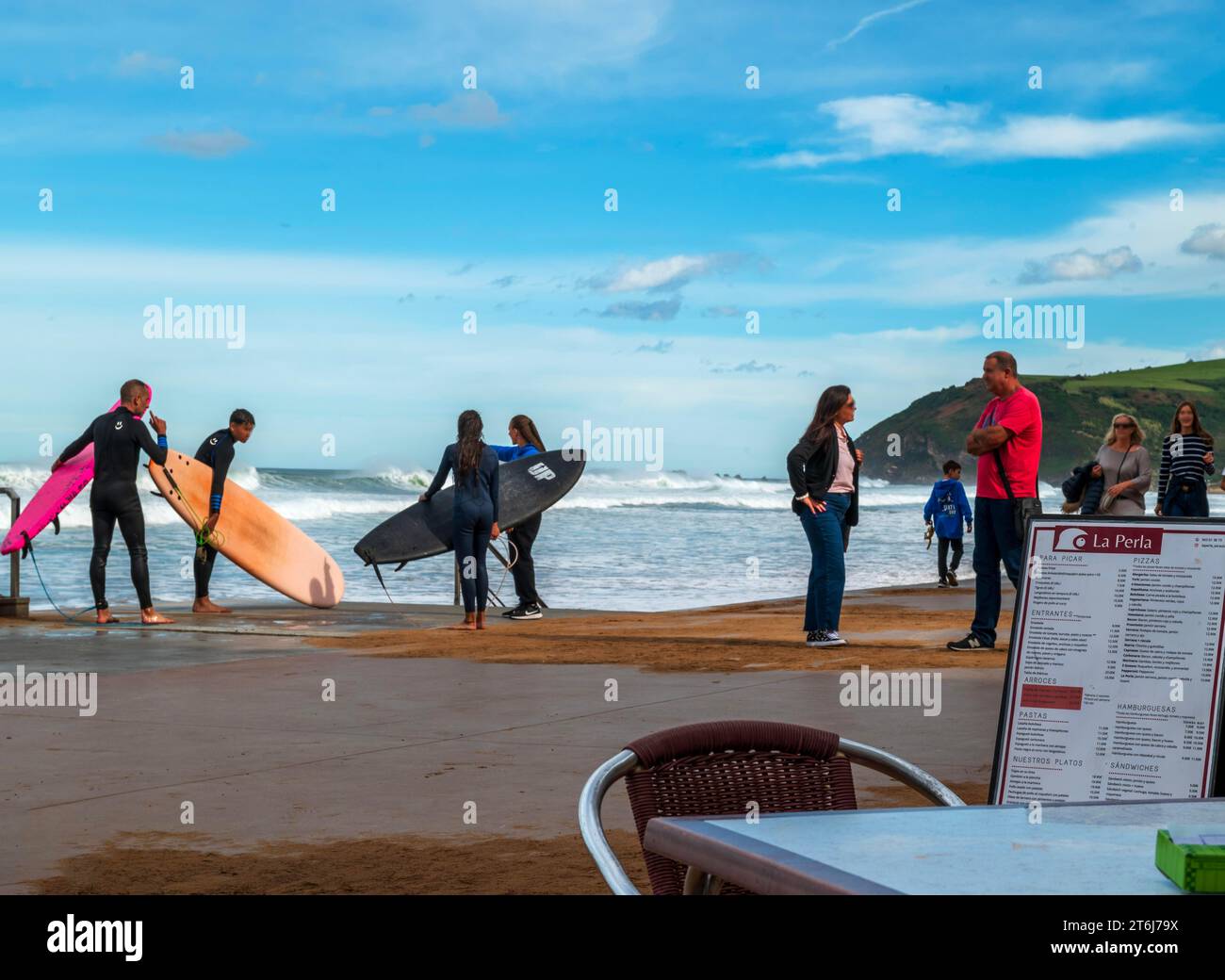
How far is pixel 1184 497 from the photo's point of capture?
1566 cm

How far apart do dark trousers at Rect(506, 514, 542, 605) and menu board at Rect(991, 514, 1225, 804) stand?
10.4 meters

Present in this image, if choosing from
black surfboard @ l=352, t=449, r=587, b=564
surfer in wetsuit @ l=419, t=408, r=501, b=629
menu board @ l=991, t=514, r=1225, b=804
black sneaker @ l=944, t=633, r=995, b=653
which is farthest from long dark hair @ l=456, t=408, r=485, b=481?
menu board @ l=991, t=514, r=1225, b=804

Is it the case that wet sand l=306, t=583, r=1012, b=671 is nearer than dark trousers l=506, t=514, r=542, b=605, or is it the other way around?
wet sand l=306, t=583, r=1012, b=671

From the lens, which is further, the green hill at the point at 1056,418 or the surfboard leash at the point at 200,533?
the green hill at the point at 1056,418

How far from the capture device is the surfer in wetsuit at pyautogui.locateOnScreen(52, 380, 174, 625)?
43.9 feet

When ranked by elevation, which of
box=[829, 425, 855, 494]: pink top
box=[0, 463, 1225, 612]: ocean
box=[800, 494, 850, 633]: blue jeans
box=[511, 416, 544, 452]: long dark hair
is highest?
box=[511, 416, 544, 452]: long dark hair

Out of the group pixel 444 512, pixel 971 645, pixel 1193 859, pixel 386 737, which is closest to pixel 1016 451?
pixel 971 645

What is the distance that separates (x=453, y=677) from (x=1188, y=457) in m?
9.05

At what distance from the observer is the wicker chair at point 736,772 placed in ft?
9.93

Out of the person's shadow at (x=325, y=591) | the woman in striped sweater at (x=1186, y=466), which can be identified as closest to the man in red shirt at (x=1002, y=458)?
the woman in striped sweater at (x=1186, y=466)

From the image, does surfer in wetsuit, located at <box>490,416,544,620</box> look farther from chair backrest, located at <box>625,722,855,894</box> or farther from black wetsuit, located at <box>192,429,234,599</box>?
chair backrest, located at <box>625,722,855,894</box>

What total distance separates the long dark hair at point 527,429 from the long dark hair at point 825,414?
4.43 meters

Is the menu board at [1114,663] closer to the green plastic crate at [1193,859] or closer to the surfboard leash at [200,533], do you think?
the green plastic crate at [1193,859]
